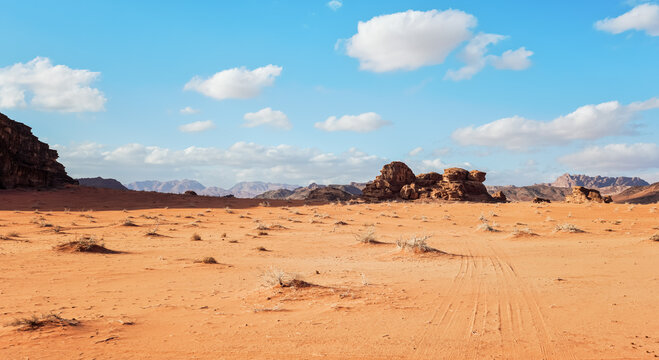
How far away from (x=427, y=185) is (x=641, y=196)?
198 feet

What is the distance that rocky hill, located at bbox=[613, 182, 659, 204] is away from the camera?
68669mm

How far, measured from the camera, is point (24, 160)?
3984cm

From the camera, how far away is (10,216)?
73.1 feet

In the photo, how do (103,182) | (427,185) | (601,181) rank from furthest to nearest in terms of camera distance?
1. (601,181)
2. (103,182)
3. (427,185)

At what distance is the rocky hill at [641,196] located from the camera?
68.7m

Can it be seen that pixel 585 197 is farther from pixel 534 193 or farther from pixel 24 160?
pixel 534 193

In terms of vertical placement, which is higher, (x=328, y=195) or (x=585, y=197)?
(x=328, y=195)

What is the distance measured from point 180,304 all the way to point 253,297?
4.26 ft

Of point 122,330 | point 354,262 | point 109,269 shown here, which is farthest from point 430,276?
point 109,269

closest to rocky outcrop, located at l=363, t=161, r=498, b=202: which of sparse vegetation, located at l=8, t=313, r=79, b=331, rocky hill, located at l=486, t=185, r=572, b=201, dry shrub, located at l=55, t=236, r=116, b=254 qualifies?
dry shrub, located at l=55, t=236, r=116, b=254

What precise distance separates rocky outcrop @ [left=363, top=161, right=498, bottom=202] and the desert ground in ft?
94.3

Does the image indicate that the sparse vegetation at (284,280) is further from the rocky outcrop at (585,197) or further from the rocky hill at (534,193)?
the rocky hill at (534,193)

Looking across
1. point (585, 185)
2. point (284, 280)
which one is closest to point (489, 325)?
point (284, 280)

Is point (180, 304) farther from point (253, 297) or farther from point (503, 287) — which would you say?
point (503, 287)
